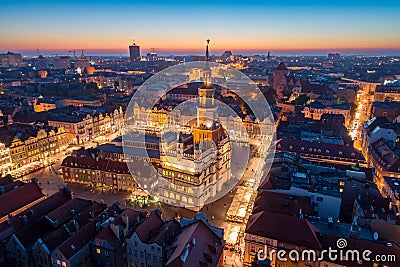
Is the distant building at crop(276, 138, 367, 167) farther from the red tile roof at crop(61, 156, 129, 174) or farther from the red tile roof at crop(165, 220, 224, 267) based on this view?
the red tile roof at crop(165, 220, 224, 267)

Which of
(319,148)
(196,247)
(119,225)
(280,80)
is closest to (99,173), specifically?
(119,225)

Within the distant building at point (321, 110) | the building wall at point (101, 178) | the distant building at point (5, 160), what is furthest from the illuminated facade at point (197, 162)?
the distant building at point (321, 110)

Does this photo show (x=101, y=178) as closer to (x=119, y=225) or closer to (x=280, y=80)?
(x=119, y=225)

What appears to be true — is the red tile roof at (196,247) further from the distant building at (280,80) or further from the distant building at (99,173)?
the distant building at (280,80)

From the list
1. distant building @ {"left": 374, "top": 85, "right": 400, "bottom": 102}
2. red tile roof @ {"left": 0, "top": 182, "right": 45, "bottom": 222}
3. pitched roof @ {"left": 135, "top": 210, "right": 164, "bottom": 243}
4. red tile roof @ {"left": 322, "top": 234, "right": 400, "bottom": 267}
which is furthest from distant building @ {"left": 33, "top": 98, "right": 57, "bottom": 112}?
distant building @ {"left": 374, "top": 85, "right": 400, "bottom": 102}

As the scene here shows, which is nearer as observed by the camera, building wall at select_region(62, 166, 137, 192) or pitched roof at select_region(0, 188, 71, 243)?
pitched roof at select_region(0, 188, 71, 243)

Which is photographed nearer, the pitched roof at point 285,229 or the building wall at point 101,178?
the pitched roof at point 285,229

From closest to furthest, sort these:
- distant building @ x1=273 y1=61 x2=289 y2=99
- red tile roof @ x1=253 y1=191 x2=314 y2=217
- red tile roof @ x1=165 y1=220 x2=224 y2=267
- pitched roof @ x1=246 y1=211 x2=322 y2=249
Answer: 1. red tile roof @ x1=165 y1=220 x2=224 y2=267
2. pitched roof @ x1=246 y1=211 x2=322 y2=249
3. red tile roof @ x1=253 y1=191 x2=314 y2=217
4. distant building @ x1=273 y1=61 x2=289 y2=99

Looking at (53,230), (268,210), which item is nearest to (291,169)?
(268,210)

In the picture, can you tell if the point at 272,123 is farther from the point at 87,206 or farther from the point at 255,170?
the point at 87,206
